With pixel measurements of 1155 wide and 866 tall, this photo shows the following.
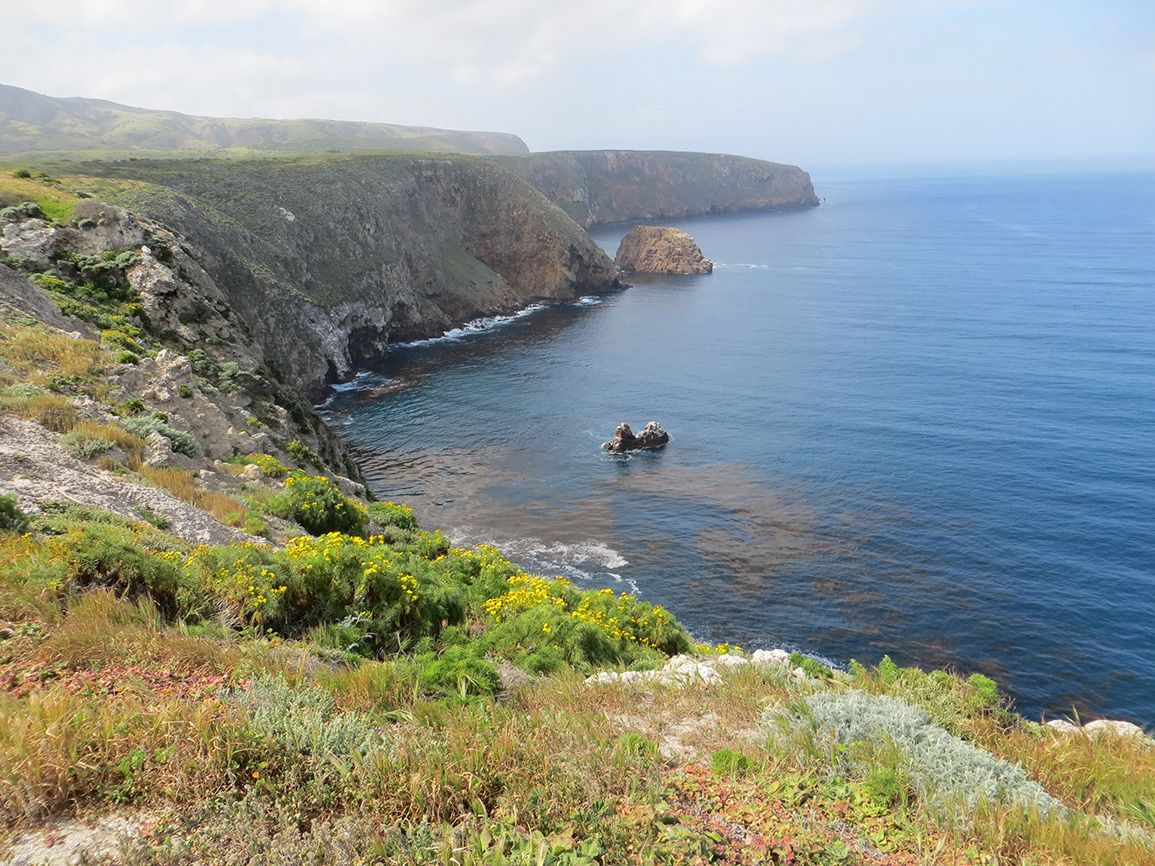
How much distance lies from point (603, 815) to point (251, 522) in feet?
42.7

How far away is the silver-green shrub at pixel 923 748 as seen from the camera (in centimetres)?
682

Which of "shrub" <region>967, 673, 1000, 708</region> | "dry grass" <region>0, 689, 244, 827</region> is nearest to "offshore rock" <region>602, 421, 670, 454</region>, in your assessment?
"shrub" <region>967, 673, 1000, 708</region>

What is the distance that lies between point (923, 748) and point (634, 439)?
46122 mm

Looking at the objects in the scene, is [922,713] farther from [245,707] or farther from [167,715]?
[167,715]

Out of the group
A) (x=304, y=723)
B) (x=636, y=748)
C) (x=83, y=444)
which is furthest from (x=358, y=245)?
(x=636, y=748)

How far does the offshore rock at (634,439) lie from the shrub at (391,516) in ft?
105

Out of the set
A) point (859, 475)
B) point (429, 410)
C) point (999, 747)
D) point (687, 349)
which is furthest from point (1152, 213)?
point (999, 747)

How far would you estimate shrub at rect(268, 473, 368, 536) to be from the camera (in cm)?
1847

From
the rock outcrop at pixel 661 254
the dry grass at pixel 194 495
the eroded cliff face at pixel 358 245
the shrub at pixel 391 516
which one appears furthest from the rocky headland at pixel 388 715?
the rock outcrop at pixel 661 254

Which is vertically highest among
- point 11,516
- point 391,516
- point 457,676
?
point 11,516

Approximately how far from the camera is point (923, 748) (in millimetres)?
7746

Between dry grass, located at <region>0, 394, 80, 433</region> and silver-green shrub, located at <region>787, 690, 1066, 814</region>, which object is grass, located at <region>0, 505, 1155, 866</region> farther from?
dry grass, located at <region>0, 394, 80, 433</region>

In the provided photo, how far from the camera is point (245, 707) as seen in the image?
6.08 m

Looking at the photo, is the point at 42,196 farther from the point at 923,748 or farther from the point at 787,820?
the point at 923,748
